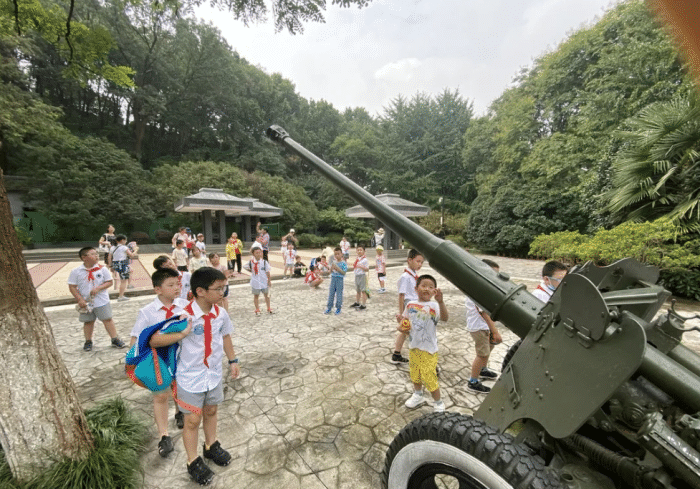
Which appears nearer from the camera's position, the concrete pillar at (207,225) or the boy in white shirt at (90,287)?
the boy in white shirt at (90,287)

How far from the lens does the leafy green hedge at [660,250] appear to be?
23.1 ft

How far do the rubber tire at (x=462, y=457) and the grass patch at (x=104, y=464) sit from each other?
6.62ft

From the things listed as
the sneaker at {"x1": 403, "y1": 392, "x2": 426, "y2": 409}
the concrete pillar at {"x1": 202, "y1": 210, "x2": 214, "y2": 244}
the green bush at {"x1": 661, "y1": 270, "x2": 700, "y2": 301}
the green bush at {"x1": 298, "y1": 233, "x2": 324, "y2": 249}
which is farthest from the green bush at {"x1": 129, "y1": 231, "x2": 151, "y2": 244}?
the green bush at {"x1": 661, "y1": 270, "x2": 700, "y2": 301}

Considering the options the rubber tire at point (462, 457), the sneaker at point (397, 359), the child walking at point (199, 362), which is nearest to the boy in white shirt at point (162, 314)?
the child walking at point (199, 362)

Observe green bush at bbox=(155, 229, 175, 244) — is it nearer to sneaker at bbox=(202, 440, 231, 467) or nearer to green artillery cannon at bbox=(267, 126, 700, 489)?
sneaker at bbox=(202, 440, 231, 467)

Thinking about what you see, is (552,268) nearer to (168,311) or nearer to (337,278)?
(168,311)

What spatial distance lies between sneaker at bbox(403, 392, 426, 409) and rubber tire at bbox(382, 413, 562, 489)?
153cm

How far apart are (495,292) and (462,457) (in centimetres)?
94

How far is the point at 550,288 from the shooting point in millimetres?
3340

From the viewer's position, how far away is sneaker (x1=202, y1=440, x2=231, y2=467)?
2430 mm

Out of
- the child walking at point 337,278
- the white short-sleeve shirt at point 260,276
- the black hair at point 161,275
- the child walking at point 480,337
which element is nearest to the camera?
the black hair at point 161,275

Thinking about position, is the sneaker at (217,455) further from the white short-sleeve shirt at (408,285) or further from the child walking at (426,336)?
the white short-sleeve shirt at (408,285)

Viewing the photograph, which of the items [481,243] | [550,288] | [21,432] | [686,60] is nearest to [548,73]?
[481,243]

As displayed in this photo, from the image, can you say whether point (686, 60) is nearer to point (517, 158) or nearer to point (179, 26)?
point (517, 158)
